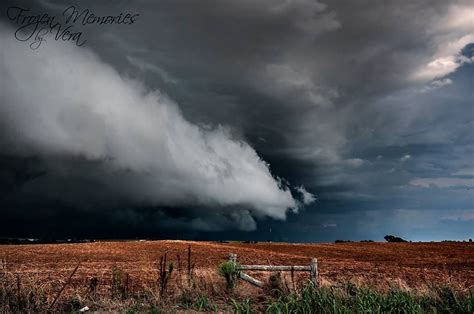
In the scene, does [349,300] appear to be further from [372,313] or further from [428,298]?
[428,298]

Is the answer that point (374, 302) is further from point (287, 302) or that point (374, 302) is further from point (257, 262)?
point (257, 262)

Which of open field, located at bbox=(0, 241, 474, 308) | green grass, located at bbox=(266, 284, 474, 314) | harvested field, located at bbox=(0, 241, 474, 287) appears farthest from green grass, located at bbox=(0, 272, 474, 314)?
harvested field, located at bbox=(0, 241, 474, 287)

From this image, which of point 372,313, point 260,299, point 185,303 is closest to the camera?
point 372,313

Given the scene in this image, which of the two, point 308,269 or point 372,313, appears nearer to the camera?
point 372,313

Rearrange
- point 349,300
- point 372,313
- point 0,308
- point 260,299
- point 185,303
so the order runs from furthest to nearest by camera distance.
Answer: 1. point 260,299
2. point 185,303
3. point 349,300
4. point 0,308
5. point 372,313

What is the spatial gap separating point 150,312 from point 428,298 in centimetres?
583

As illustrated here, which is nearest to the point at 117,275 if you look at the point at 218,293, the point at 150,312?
the point at 218,293

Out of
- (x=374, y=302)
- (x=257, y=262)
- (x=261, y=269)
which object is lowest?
(x=257, y=262)

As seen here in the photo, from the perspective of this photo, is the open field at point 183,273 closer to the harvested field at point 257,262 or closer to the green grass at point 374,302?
the harvested field at point 257,262

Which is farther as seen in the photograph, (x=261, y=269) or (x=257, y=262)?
(x=257, y=262)

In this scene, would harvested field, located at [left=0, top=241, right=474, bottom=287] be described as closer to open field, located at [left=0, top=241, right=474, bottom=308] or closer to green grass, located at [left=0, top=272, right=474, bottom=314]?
open field, located at [left=0, top=241, right=474, bottom=308]

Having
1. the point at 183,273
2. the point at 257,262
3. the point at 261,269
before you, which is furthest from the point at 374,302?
the point at 257,262

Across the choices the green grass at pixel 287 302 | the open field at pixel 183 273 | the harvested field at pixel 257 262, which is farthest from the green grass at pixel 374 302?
the harvested field at pixel 257 262

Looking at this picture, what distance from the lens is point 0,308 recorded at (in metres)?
8.76
